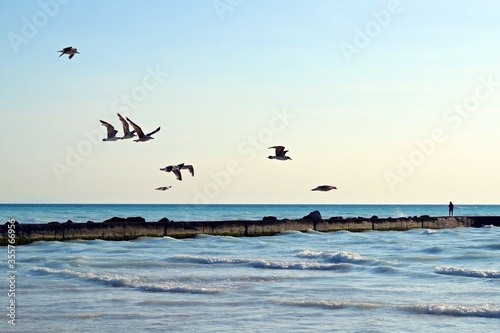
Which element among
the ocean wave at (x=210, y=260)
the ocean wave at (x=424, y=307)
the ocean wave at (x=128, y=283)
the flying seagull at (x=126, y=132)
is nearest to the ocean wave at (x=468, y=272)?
the ocean wave at (x=210, y=260)

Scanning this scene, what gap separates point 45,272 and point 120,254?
5.80m

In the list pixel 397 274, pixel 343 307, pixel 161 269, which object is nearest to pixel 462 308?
pixel 343 307

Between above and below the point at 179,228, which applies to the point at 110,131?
above

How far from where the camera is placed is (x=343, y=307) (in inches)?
548

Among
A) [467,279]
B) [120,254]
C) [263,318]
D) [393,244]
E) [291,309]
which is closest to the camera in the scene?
[263,318]

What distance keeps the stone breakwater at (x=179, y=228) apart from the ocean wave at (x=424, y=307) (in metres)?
15.4

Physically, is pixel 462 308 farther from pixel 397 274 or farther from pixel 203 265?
pixel 203 265

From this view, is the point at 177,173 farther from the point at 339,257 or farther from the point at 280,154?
the point at 339,257

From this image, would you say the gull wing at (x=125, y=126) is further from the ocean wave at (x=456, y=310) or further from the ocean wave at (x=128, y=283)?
the ocean wave at (x=456, y=310)

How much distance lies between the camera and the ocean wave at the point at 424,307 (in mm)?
13227

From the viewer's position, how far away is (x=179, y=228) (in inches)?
1267

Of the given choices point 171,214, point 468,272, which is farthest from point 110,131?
point 171,214

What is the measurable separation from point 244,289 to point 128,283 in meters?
2.47

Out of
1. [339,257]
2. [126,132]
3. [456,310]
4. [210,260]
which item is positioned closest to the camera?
[456,310]
